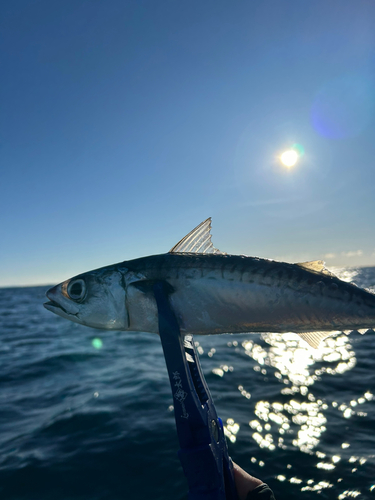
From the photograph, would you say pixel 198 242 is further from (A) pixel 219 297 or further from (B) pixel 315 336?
(B) pixel 315 336

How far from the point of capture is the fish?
2754mm

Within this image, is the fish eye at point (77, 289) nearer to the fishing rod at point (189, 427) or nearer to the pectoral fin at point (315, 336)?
the fishing rod at point (189, 427)

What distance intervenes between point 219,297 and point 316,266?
3.53 ft

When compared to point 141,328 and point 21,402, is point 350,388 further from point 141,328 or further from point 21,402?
point 21,402

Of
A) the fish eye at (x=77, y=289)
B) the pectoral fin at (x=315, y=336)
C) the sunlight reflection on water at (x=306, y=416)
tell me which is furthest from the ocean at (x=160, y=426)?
the fish eye at (x=77, y=289)

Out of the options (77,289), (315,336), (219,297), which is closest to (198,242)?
(219,297)

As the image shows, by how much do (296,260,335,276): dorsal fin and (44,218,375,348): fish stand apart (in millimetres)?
20

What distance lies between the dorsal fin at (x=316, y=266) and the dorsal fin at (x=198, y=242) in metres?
0.88

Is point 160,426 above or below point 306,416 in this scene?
below

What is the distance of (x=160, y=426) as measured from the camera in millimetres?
7668

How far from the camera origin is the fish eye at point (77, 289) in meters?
2.93

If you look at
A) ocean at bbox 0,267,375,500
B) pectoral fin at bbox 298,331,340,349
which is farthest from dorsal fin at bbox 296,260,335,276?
ocean at bbox 0,267,375,500

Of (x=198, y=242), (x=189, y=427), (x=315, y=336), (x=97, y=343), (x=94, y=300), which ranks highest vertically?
(x=198, y=242)

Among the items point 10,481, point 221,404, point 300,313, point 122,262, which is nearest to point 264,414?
point 221,404
